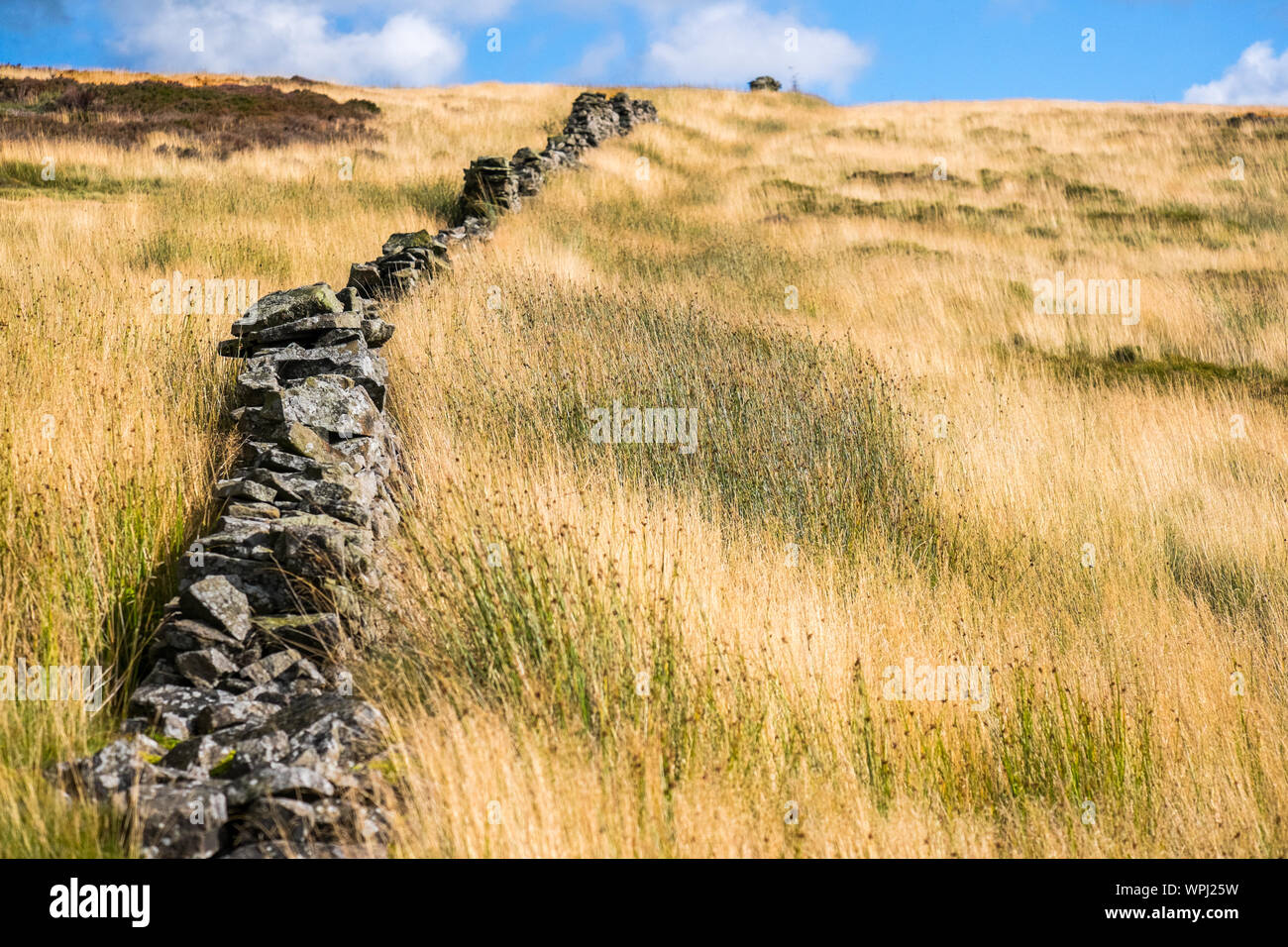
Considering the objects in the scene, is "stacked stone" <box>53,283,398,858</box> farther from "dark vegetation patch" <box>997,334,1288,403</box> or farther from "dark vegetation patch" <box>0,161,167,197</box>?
"dark vegetation patch" <box>0,161,167,197</box>

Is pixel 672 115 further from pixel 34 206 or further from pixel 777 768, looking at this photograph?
pixel 777 768

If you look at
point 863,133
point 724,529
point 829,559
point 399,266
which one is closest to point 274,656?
point 724,529

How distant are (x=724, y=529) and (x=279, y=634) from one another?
8.61 ft

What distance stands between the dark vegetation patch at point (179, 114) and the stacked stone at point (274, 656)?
12.8m

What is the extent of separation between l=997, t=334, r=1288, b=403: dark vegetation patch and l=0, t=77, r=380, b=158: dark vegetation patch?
1368cm

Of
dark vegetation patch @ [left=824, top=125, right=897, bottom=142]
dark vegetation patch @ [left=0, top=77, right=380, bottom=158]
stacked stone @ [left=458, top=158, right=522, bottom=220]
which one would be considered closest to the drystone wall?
stacked stone @ [left=458, top=158, right=522, bottom=220]

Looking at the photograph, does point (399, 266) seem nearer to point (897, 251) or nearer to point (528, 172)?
point (528, 172)

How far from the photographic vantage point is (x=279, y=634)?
10.4ft

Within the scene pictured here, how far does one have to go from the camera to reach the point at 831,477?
18.1 feet

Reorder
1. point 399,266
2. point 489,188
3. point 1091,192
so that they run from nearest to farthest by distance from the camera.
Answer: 1. point 399,266
2. point 489,188
3. point 1091,192

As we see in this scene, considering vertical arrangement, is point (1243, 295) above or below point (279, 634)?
above

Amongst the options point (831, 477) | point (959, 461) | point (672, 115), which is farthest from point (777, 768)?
point (672, 115)

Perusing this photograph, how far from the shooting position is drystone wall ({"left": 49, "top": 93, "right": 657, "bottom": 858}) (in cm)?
226

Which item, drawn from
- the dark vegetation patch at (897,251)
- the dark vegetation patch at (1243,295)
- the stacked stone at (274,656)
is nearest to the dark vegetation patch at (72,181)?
the stacked stone at (274,656)
